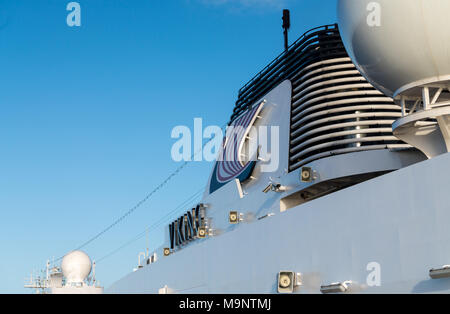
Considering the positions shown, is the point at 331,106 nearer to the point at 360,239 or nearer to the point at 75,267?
the point at 360,239

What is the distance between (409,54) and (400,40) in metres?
0.30

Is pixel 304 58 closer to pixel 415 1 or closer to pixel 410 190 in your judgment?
pixel 415 1

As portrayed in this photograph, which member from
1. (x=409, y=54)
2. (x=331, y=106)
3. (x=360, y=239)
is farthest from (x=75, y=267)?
(x=409, y=54)

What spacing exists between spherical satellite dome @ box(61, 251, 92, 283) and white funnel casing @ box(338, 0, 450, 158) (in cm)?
2608

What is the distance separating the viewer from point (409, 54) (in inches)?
408

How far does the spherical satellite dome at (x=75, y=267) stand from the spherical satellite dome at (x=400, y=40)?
26242 mm

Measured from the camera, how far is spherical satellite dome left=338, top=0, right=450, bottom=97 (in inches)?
394

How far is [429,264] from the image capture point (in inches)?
349

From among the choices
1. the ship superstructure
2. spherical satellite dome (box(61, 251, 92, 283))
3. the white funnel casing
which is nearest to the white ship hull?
the ship superstructure

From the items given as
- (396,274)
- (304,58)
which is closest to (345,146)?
(304,58)

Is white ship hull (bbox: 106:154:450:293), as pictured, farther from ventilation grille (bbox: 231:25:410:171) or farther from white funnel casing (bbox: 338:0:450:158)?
→ ventilation grille (bbox: 231:25:410:171)
